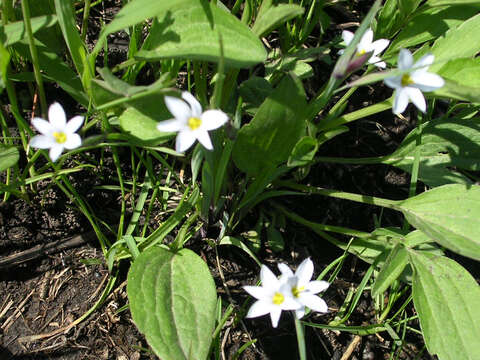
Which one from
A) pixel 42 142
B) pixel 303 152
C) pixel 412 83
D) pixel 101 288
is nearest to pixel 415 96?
pixel 412 83

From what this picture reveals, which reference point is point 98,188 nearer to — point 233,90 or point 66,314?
point 66,314

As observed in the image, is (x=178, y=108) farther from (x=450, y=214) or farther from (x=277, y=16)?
(x=450, y=214)

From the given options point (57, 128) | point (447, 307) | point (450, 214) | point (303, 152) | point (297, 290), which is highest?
point (57, 128)

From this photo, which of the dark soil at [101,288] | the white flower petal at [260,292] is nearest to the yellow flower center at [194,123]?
the white flower petal at [260,292]

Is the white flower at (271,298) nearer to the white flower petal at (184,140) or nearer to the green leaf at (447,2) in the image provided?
the white flower petal at (184,140)

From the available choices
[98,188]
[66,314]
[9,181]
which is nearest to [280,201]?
[98,188]

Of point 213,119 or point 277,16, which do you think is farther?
point 277,16

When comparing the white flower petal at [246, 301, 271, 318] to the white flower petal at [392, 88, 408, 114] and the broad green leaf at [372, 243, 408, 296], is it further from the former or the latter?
the white flower petal at [392, 88, 408, 114]
